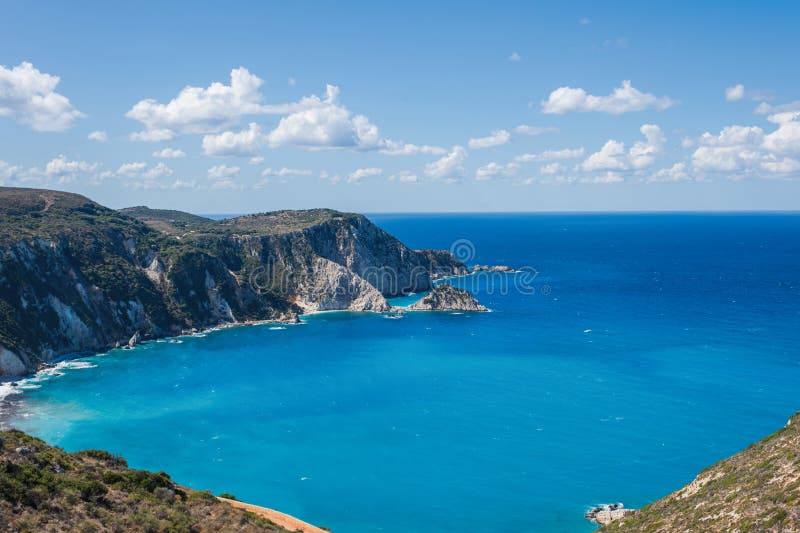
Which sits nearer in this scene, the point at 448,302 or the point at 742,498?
the point at 742,498

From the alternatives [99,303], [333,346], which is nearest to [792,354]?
[333,346]

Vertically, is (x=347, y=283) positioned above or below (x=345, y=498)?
above

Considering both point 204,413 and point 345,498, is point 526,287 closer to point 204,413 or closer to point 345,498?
point 204,413

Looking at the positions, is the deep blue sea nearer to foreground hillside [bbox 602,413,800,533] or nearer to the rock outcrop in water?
the rock outcrop in water

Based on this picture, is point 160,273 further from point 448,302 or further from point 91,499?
point 91,499

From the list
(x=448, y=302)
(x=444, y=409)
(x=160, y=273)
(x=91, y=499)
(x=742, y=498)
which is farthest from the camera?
(x=448, y=302)

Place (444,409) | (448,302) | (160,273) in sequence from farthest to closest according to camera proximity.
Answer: (448,302)
(160,273)
(444,409)

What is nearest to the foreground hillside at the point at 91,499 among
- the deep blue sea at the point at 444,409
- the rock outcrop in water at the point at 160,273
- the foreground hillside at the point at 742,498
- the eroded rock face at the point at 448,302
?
the deep blue sea at the point at 444,409

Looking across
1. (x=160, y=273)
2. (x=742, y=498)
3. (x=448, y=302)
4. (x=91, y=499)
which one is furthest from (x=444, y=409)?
(x=160, y=273)
